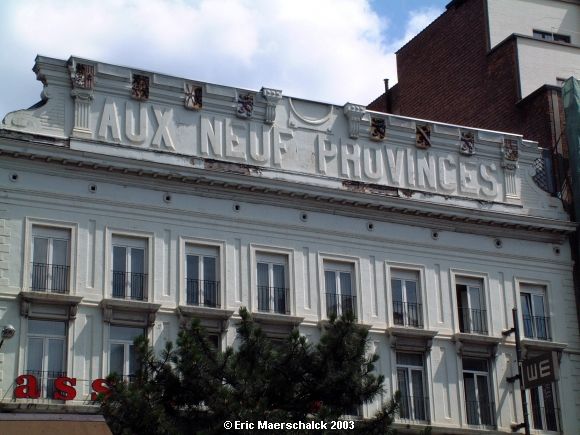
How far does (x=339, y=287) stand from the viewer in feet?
135

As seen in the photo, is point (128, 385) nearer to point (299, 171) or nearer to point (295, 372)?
point (295, 372)

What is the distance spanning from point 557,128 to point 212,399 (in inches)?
867

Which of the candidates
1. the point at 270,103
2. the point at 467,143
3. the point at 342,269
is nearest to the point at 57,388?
the point at 342,269

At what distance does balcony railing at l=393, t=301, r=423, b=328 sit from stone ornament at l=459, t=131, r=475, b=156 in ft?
20.4

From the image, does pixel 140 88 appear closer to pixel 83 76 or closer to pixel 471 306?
pixel 83 76

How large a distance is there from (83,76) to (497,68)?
18.9 m

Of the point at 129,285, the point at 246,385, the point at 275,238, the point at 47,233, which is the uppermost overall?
the point at 275,238

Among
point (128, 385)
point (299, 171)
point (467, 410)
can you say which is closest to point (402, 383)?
point (467, 410)

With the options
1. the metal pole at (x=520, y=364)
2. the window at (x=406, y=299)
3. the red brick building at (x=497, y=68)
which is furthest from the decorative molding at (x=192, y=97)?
the red brick building at (x=497, y=68)

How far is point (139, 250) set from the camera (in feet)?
126

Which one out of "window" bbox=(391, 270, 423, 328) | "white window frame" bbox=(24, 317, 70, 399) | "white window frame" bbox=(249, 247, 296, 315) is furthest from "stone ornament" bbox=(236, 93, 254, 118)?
"white window frame" bbox=(24, 317, 70, 399)

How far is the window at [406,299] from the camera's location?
4172 cm

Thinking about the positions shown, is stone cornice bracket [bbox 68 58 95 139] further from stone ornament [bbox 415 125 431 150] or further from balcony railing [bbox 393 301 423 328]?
stone ornament [bbox 415 125 431 150]

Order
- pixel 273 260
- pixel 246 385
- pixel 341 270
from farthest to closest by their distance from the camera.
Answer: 1. pixel 341 270
2. pixel 273 260
3. pixel 246 385
